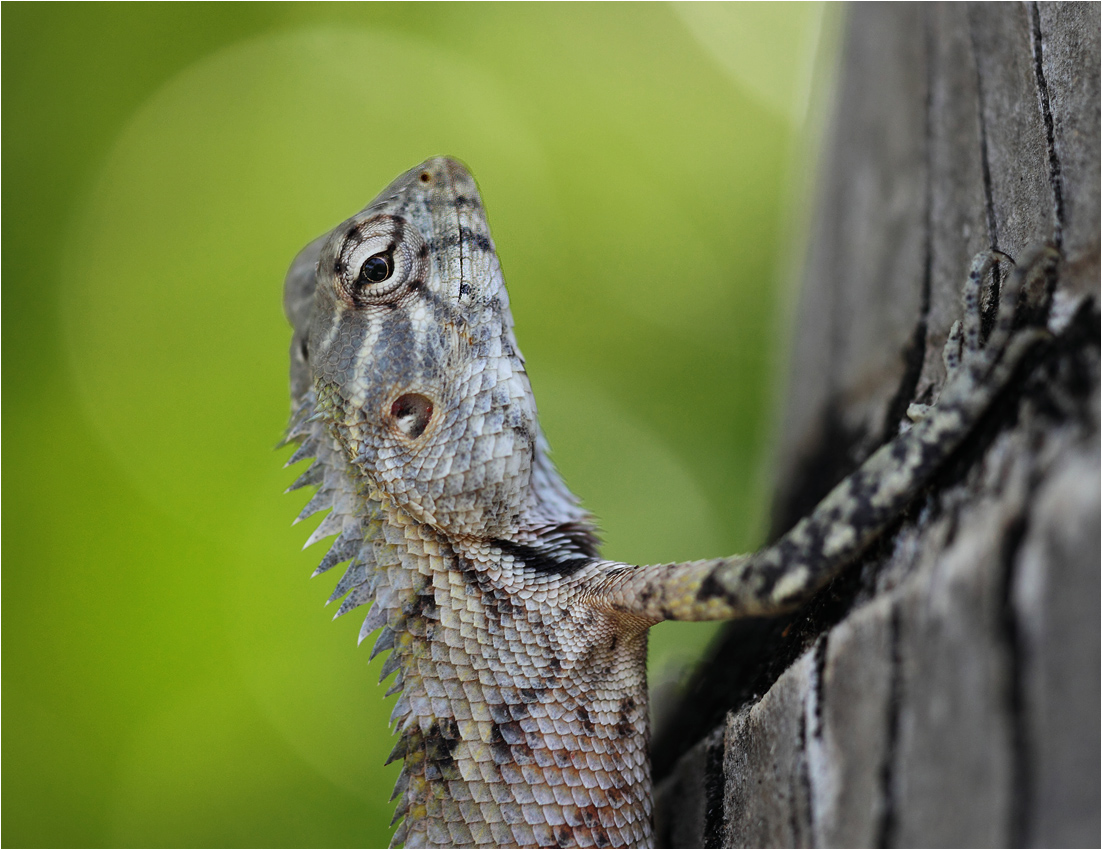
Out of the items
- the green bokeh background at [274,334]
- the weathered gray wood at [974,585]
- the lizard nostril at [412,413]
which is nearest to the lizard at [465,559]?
the lizard nostril at [412,413]

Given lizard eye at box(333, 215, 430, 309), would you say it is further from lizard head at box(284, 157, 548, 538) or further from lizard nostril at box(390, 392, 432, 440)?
lizard nostril at box(390, 392, 432, 440)

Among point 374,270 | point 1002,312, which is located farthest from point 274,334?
point 1002,312

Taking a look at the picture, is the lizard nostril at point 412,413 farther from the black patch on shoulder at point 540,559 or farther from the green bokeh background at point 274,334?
the green bokeh background at point 274,334

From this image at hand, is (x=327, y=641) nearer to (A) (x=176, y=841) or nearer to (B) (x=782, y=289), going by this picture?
(A) (x=176, y=841)

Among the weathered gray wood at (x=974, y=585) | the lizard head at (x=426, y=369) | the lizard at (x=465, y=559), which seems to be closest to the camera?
the weathered gray wood at (x=974, y=585)

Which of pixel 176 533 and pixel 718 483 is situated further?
pixel 718 483

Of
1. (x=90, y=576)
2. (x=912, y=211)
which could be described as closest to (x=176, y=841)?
(x=90, y=576)

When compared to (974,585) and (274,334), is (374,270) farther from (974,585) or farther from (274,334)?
(274,334)
